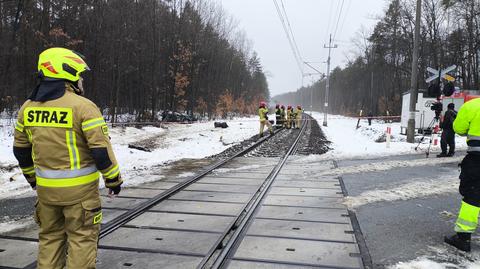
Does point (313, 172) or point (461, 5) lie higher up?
point (461, 5)

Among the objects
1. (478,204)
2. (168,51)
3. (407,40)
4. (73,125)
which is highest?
(407,40)

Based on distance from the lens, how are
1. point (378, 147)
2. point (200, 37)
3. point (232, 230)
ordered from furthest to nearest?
point (200, 37), point (378, 147), point (232, 230)

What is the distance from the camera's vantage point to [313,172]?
11.1 meters

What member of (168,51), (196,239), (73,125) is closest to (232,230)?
(196,239)

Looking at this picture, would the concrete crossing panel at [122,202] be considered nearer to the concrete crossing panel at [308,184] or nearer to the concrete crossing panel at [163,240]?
the concrete crossing panel at [163,240]

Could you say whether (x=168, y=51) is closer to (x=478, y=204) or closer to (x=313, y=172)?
(x=313, y=172)

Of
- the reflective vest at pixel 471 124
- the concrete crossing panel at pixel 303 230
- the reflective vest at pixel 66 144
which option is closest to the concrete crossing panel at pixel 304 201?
the concrete crossing panel at pixel 303 230

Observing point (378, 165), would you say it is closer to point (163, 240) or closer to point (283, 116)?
point (163, 240)

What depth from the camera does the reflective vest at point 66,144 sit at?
3145mm

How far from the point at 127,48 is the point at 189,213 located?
86.6 ft

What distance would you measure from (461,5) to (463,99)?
20.0 m

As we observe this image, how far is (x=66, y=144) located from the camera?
10.4 feet

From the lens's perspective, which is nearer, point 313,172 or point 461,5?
point 313,172

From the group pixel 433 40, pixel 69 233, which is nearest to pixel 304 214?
pixel 69 233
